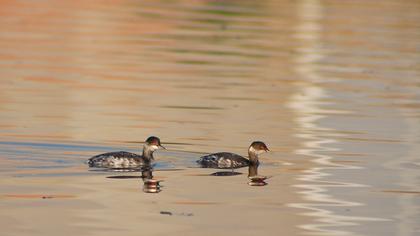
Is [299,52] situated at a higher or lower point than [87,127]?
higher

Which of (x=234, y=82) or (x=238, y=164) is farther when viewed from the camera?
(x=234, y=82)

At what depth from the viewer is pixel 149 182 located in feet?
54.7

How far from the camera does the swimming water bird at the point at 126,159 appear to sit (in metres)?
17.2

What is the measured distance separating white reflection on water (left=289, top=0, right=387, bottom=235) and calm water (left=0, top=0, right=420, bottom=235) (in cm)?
3

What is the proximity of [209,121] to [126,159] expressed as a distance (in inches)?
191

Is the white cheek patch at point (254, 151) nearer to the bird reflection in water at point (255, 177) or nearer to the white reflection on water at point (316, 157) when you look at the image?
the bird reflection in water at point (255, 177)

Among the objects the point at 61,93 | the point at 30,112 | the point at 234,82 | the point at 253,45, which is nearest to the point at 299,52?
the point at 253,45

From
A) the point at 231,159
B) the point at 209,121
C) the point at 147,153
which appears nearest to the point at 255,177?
the point at 231,159

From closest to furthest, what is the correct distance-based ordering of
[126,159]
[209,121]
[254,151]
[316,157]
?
[126,159] < [254,151] < [316,157] < [209,121]

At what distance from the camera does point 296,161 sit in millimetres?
18641

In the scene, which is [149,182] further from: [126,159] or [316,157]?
[316,157]

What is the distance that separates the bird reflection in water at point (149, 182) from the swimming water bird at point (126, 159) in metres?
0.15

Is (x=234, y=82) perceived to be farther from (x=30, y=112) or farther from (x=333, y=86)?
(x=30, y=112)

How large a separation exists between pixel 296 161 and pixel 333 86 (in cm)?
1020
